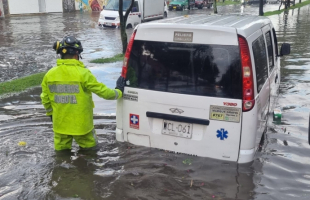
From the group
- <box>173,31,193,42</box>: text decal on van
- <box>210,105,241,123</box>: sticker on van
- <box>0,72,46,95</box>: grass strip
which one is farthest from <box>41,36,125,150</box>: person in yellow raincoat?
<box>0,72,46,95</box>: grass strip

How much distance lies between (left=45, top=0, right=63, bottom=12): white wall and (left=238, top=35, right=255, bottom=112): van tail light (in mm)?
39417

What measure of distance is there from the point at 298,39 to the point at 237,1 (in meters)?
54.3

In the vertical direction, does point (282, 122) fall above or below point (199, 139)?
below

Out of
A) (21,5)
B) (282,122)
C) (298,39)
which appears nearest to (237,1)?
(21,5)

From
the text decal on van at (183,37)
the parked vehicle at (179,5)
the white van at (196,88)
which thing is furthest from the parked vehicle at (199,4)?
the text decal on van at (183,37)

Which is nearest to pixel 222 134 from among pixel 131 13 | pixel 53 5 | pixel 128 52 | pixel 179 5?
pixel 128 52

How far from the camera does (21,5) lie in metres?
37.1

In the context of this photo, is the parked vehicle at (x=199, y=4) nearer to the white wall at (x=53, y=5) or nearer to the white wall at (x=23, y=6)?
the white wall at (x=53, y=5)

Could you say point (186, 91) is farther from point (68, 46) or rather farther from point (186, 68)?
point (68, 46)

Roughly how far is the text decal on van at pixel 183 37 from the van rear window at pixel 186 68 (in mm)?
53

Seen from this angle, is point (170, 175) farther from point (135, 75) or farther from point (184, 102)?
point (135, 75)

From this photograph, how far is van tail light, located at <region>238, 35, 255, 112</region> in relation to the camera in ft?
13.3

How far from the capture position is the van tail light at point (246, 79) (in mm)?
4062

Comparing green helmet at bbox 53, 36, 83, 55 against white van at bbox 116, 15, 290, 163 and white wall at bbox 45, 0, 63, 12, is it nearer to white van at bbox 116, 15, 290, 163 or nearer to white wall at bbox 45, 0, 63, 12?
white van at bbox 116, 15, 290, 163
